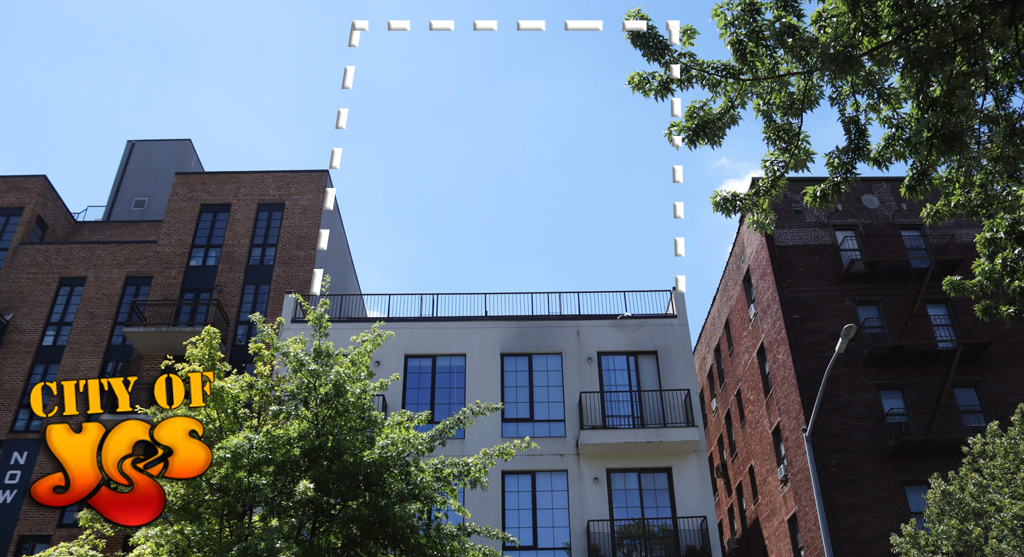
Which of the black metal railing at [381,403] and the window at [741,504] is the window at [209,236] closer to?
the black metal railing at [381,403]

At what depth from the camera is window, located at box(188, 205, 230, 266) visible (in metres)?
29.0

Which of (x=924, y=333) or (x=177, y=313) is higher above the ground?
(x=177, y=313)

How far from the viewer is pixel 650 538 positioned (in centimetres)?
1950

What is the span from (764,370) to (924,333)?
558 centimetres

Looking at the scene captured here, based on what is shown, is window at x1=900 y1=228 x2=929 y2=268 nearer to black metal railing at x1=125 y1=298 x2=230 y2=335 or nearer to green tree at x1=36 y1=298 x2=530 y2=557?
green tree at x1=36 y1=298 x2=530 y2=557

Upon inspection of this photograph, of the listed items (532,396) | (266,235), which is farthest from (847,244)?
(266,235)

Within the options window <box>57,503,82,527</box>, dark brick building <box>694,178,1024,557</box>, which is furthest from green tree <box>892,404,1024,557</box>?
window <box>57,503,82,527</box>

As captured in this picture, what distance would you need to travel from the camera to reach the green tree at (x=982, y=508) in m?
17.0

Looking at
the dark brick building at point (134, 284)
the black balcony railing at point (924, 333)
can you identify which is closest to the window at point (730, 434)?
the black balcony railing at point (924, 333)

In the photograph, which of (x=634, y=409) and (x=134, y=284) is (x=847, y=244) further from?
(x=134, y=284)

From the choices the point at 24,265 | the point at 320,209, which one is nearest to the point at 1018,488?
the point at 320,209

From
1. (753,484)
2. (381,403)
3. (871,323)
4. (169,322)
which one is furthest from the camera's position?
(753,484)

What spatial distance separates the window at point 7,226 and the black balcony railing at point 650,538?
25970mm

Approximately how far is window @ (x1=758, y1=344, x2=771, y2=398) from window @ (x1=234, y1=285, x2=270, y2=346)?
60.4ft
